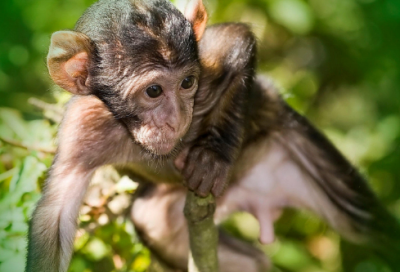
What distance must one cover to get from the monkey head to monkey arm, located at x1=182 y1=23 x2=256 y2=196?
1.43 ft

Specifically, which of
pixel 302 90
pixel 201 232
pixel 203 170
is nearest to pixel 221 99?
pixel 203 170

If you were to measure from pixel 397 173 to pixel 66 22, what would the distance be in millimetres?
3591

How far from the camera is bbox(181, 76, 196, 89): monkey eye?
10.8 feet

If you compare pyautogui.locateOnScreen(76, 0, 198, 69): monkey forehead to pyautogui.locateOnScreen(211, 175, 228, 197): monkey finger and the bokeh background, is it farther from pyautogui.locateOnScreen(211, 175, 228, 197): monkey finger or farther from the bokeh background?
the bokeh background

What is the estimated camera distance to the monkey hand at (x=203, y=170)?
3.41 m

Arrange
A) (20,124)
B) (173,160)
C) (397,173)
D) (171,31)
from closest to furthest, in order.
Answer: (171,31) → (173,160) → (20,124) → (397,173)

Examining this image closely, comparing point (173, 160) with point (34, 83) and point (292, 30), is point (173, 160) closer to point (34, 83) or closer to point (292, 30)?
point (292, 30)

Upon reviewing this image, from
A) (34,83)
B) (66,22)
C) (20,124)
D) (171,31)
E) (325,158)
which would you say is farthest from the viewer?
(34,83)

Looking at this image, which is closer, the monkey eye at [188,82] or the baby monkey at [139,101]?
the baby monkey at [139,101]

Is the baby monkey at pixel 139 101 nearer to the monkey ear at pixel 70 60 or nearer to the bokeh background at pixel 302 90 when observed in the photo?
the monkey ear at pixel 70 60

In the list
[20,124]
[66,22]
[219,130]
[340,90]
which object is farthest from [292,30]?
[20,124]

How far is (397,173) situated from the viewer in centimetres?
592

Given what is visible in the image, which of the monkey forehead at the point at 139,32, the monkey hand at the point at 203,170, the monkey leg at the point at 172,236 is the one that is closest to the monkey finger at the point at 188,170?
the monkey hand at the point at 203,170

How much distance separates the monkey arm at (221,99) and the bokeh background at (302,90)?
21.9 inches
